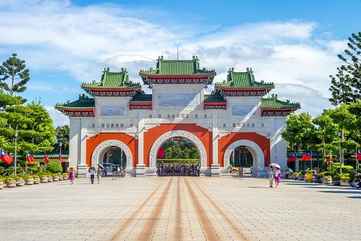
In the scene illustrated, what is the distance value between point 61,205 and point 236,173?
142 ft

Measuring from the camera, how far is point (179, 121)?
60.1 metres

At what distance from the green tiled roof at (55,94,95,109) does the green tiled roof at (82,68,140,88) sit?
2.21 metres

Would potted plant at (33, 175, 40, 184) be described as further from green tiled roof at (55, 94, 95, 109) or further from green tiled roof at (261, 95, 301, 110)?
green tiled roof at (261, 95, 301, 110)

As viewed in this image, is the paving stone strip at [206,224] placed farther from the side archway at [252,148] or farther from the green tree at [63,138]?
the green tree at [63,138]

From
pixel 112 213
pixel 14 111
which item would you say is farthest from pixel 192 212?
pixel 14 111

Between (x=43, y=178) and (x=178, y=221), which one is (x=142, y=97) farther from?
(x=178, y=221)

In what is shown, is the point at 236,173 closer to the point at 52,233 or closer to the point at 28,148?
the point at 28,148

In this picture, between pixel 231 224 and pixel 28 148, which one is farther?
pixel 28 148

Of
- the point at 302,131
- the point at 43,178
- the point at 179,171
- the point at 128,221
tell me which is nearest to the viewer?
the point at 128,221

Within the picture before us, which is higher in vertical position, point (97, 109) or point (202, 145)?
point (97, 109)

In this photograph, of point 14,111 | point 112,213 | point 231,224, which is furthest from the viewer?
point 14,111

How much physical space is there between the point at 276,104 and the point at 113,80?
17694 mm

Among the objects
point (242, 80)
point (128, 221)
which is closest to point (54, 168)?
point (242, 80)

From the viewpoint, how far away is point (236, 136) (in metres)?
60.0
